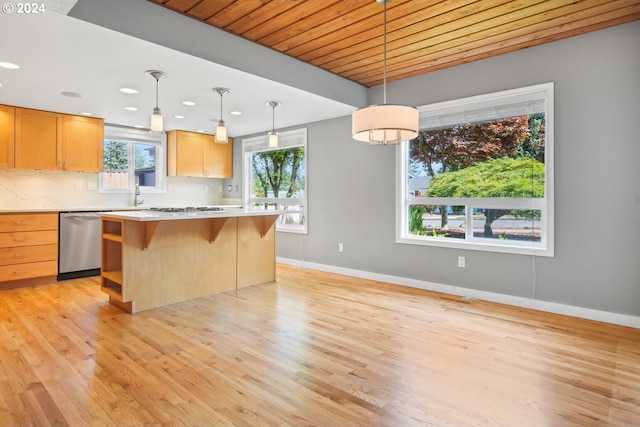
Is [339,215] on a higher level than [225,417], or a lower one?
higher

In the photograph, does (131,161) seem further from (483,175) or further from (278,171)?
(483,175)

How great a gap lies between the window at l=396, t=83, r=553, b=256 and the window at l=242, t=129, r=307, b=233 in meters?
1.76

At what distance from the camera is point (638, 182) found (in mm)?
2992

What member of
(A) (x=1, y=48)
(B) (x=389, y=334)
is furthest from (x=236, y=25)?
(B) (x=389, y=334)

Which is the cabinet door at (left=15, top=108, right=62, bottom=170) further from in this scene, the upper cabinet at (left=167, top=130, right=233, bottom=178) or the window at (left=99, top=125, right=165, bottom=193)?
the upper cabinet at (left=167, top=130, right=233, bottom=178)

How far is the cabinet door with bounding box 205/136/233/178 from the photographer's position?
21.1ft

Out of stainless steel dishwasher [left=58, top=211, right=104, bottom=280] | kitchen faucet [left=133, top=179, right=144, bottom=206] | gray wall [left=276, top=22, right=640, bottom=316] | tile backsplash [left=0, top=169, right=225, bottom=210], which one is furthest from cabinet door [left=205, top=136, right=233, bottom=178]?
gray wall [left=276, top=22, right=640, bottom=316]

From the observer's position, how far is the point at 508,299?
12.0ft

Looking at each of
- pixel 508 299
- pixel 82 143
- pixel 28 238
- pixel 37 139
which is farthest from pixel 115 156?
pixel 508 299

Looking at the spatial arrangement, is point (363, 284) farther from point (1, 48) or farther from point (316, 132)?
point (1, 48)

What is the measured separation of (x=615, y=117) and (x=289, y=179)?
4.07 metres

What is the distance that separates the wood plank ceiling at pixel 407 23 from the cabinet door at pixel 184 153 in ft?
10.2

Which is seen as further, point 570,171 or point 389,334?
point 570,171

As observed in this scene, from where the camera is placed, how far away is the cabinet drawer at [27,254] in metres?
4.21
